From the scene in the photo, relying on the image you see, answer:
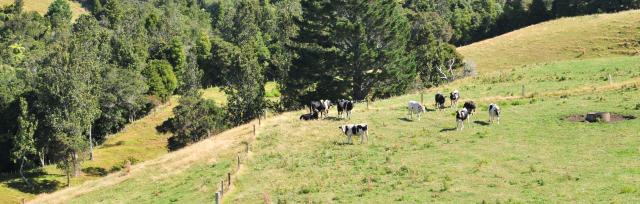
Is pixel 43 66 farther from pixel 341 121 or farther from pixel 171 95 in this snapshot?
pixel 341 121

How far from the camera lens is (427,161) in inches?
1543

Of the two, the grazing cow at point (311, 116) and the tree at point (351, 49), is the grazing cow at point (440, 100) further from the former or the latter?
the tree at point (351, 49)

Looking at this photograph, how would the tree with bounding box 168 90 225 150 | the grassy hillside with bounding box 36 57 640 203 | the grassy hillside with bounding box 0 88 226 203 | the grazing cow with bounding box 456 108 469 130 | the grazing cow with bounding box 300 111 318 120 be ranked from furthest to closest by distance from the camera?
the tree with bounding box 168 90 225 150 < the grassy hillside with bounding box 0 88 226 203 < the grazing cow with bounding box 300 111 318 120 < the grazing cow with bounding box 456 108 469 130 < the grassy hillside with bounding box 36 57 640 203

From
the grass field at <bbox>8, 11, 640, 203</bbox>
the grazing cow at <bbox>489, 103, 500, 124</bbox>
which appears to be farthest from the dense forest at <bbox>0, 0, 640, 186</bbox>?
the grazing cow at <bbox>489, 103, 500, 124</bbox>

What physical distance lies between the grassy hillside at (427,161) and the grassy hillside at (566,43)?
36.6 m

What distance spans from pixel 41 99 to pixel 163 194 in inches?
2431

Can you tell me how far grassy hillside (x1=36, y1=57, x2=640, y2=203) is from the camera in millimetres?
33125

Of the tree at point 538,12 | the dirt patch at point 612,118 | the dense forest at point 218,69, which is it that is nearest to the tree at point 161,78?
the dense forest at point 218,69

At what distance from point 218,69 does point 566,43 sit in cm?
7810

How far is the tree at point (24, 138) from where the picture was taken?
302ft

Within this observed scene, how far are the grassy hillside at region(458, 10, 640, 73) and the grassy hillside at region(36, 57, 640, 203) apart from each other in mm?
36583

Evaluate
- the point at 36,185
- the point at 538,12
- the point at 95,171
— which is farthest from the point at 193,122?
the point at 538,12

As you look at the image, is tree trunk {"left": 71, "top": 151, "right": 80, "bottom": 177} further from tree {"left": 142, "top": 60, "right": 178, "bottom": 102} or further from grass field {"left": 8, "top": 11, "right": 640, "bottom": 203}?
grass field {"left": 8, "top": 11, "right": 640, "bottom": 203}

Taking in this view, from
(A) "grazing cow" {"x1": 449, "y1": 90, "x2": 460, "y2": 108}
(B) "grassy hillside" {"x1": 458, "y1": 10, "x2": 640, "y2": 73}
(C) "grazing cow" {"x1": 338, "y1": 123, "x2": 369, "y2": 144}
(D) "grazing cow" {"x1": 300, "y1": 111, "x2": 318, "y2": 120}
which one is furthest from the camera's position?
(B) "grassy hillside" {"x1": 458, "y1": 10, "x2": 640, "y2": 73}
